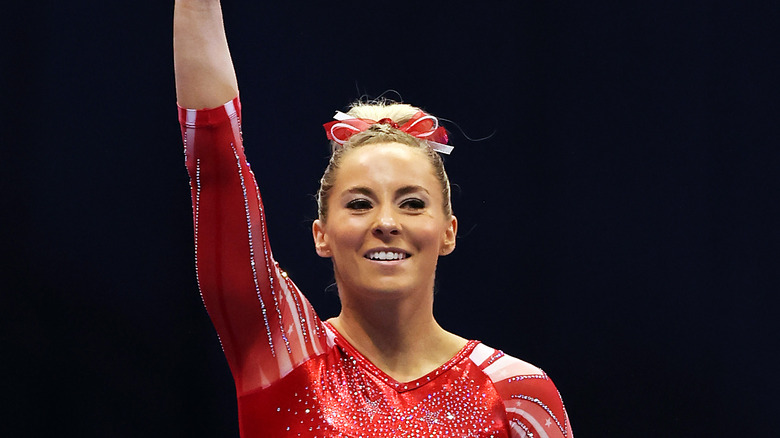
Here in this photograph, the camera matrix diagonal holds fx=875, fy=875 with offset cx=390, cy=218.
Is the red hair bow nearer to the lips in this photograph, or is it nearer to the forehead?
the forehead

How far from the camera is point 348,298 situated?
1.31m

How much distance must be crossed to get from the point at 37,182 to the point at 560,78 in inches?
48.8

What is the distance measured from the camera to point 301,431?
117 centimetres

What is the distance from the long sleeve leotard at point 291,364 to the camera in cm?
109

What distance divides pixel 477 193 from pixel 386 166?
89 cm

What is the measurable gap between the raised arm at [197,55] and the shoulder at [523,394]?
56 centimetres

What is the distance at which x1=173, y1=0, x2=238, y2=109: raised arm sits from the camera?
3.44 ft

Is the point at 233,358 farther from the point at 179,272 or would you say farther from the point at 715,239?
the point at 715,239

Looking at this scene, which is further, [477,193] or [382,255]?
[477,193]

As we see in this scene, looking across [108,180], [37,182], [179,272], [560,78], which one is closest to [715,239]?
A: [560,78]


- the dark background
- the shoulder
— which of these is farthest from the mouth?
the dark background

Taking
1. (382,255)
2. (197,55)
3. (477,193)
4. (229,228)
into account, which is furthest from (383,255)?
(477,193)

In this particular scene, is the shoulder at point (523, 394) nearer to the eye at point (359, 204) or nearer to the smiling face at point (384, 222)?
the smiling face at point (384, 222)

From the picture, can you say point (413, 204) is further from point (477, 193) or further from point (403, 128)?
point (477, 193)
